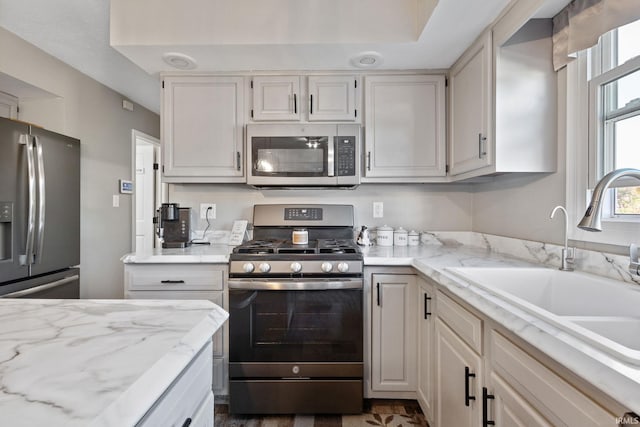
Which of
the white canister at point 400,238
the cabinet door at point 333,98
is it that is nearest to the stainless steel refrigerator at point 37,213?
the cabinet door at point 333,98

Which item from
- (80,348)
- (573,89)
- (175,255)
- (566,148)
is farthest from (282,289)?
(573,89)

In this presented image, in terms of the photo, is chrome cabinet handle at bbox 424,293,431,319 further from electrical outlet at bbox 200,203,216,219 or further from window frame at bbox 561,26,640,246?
electrical outlet at bbox 200,203,216,219

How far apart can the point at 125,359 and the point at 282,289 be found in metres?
1.17

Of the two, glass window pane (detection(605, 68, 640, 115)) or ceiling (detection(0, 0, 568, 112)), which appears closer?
glass window pane (detection(605, 68, 640, 115))

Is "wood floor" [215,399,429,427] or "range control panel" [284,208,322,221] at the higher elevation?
"range control panel" [284,208,322,221]

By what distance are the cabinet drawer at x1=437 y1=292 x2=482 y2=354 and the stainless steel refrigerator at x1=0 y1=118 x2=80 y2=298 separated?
8.28 ft

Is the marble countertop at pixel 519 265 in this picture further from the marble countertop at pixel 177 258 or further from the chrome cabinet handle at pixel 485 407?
the chrome cabinet handle at pixel 485 407

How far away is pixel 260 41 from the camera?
1.71m

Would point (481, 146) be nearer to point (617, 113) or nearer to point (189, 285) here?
point (617, 113)

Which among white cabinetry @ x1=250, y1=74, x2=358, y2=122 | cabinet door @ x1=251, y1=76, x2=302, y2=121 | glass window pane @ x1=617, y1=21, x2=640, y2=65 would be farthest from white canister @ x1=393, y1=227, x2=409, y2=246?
glass window pane @ x1=617, y1=21, x2=640, y2=65

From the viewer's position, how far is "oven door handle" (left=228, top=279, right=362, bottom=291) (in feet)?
5.44

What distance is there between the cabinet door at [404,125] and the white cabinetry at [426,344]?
815 millimetres

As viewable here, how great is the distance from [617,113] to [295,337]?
186cm

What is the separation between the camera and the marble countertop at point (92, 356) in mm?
393
